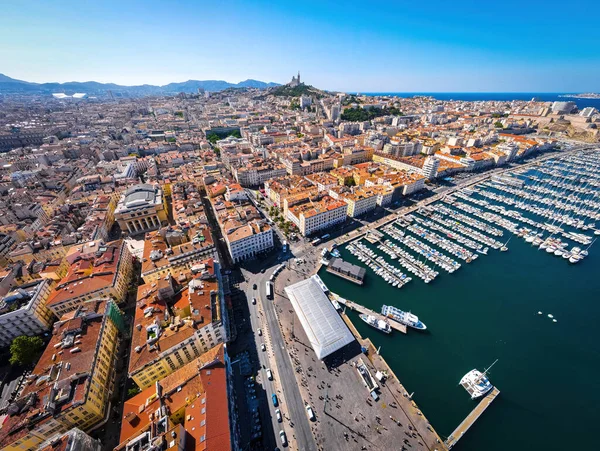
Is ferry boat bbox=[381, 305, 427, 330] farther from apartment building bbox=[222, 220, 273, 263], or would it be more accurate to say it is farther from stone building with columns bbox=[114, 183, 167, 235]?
stone building with columns bbox=[114, 183, 167, 235]

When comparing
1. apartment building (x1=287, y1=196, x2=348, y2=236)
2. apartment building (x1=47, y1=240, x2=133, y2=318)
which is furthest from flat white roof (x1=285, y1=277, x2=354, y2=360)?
apartment building (x1=47, y1=240, x2=133, y2=318)

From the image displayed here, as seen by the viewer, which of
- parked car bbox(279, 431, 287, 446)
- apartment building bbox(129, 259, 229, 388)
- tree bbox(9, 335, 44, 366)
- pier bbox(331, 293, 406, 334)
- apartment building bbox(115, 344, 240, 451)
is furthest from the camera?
pier bbox(331, 293, 406, 334)

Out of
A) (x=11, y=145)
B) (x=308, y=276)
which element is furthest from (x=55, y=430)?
(x=11, y=145)

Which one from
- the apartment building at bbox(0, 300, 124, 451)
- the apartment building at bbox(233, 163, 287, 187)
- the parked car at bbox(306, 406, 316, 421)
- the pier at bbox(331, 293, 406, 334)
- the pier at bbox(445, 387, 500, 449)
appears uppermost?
the apartment building at bbox(233, 163, 287, 187)

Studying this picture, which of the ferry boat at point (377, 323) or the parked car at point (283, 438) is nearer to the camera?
the parked car at point (283, 438)

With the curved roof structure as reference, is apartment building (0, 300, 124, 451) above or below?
below

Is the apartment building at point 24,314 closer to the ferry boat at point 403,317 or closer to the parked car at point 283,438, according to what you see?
the parked car at point 283,438

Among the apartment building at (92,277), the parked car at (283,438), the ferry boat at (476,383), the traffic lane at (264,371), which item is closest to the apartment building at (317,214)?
the traffic lane at (264,371)
